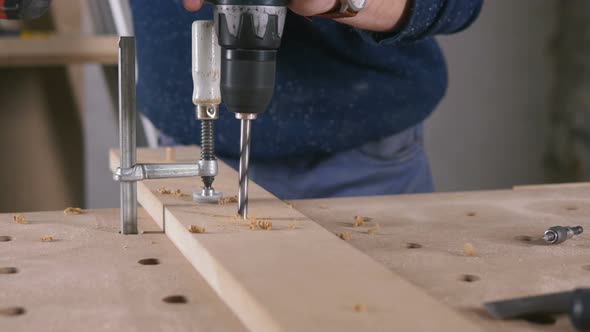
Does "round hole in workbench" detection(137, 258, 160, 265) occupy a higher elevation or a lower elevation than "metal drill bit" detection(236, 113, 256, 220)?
lower

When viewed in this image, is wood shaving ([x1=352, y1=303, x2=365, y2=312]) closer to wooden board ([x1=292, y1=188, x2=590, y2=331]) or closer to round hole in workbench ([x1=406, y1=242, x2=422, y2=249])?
wooden board ([x1=292, y1=188, x2=590, y2=331])

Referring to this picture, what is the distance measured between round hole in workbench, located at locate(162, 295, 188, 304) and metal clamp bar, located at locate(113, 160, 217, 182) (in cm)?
23

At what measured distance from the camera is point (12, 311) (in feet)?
2.26

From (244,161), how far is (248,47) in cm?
15

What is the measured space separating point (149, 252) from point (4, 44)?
75.1 inches

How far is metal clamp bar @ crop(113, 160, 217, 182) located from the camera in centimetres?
93

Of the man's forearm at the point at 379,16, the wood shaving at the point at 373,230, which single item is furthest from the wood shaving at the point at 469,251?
the man's forearm at the point at 379,16

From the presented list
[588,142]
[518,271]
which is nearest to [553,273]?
[518,271]

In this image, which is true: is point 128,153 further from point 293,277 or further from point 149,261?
point 293,277

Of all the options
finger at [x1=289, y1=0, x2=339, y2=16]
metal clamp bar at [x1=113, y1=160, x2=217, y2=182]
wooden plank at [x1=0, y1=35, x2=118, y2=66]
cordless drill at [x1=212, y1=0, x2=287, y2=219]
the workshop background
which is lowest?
the workshop background

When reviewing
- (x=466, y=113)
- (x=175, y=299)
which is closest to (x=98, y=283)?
(x=175, y=299)

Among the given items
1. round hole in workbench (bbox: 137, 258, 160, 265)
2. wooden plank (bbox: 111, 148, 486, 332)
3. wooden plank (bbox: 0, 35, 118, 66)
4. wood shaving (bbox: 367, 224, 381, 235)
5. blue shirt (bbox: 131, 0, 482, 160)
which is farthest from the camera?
wooden plank (bbox: 0, 35, 118, 66)

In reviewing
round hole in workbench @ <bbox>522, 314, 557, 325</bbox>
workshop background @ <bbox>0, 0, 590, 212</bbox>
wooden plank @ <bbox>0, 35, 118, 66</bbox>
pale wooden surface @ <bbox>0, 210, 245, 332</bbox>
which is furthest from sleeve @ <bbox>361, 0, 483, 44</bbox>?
workshop background @ <bbox>0, 0, 590, 212</bbox>

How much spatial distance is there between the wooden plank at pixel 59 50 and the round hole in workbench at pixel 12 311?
195cm
